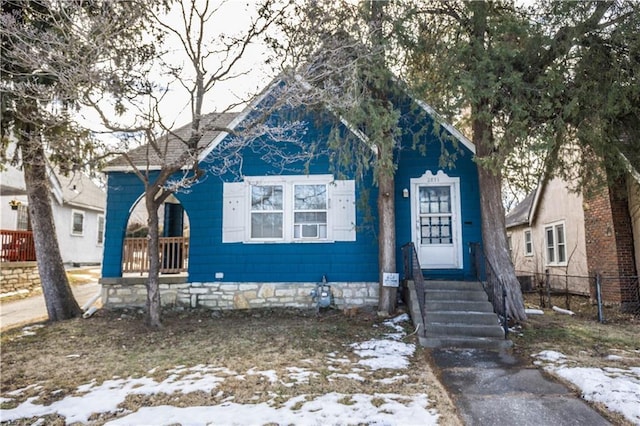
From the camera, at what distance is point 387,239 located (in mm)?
8367

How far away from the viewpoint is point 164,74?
7.18 m

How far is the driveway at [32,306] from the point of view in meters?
8.81

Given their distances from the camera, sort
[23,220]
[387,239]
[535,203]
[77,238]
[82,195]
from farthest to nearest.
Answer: [82,195]
[77,238]
[23,220]
[535,203]
[387,239]

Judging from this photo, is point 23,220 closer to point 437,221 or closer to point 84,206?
point 84,206

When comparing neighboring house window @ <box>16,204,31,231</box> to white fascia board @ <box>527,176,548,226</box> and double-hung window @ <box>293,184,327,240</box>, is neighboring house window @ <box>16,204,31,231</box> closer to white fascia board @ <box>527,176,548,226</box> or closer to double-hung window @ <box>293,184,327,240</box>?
double-hung window @ <box>293,184,327,240</box>

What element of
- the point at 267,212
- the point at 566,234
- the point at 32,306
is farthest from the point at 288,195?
the point at 566,234

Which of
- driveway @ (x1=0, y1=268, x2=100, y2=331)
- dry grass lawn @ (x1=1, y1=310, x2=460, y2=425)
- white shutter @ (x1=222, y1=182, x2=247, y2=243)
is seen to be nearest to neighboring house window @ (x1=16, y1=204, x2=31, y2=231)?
driveway @ (x1=0, y1=268, x2=100, y2=331)

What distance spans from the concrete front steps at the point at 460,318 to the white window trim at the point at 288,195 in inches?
110

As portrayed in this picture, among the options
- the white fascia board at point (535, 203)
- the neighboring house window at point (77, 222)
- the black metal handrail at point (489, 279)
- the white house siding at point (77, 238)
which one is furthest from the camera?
the neighboring house window at point (77, 222)

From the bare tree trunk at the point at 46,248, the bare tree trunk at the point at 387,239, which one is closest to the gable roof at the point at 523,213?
the bare tree trunk at the point at 387,239

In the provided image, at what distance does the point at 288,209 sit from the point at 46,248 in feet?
17.3

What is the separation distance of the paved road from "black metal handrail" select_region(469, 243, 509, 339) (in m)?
9.29

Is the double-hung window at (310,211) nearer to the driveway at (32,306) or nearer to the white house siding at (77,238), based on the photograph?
the driveway at (32,306)

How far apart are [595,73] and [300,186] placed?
6.03m
